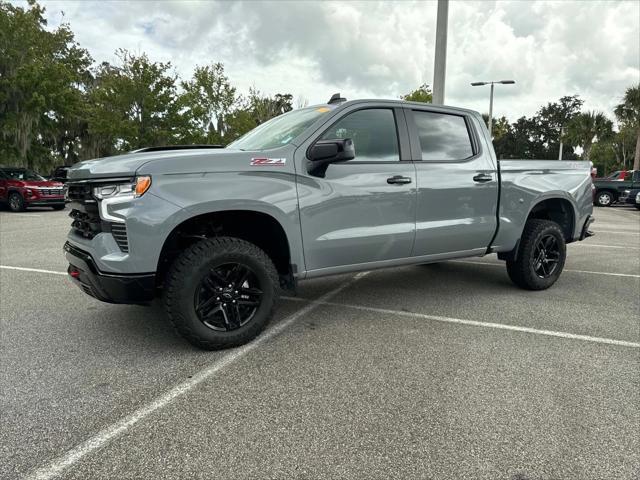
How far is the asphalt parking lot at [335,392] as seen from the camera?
217cm

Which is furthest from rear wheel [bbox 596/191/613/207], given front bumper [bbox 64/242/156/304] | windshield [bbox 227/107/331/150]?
front bumper [bbox 64/242/156/304]

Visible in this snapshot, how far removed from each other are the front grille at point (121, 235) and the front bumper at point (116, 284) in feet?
0.62

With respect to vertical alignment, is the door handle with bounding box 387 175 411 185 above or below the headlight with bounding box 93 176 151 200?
below

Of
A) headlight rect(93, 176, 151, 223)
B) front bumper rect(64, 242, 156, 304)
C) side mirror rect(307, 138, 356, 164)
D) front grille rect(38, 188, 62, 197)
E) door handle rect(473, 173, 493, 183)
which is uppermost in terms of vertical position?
side mirror rect(307, 138, 356, 164)

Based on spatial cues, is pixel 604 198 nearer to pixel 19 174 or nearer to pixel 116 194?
pixel 116 194

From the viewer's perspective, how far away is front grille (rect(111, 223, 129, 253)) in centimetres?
297

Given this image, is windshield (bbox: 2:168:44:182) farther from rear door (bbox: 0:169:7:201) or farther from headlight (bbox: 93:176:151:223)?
headlight (bbox: 93:176:151:223)

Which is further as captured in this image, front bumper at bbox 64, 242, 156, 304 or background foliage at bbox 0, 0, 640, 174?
background foliage at bbox 0, 0, 640, 174

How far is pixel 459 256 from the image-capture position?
4.56 meters

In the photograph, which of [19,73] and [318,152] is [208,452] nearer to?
[318,152]

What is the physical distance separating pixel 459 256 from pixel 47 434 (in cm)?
364

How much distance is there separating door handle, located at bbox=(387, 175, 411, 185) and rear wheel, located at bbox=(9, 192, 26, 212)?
51.5 ft

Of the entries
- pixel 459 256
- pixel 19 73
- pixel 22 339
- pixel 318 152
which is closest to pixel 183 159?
pixel 318 152

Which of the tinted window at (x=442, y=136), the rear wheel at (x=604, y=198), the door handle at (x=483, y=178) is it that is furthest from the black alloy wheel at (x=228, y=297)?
the rear wheel at (x=604, y=198)
